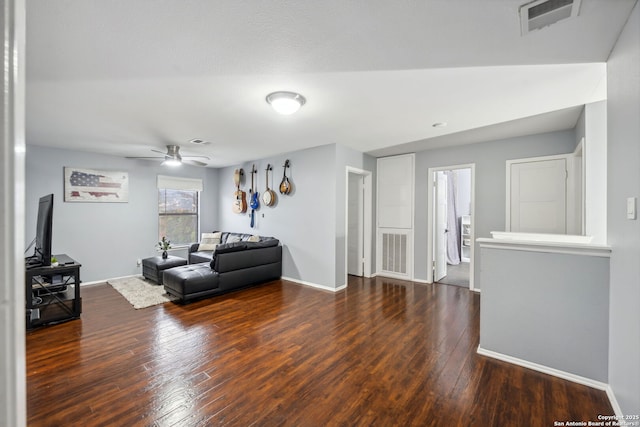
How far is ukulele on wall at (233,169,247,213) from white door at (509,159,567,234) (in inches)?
192

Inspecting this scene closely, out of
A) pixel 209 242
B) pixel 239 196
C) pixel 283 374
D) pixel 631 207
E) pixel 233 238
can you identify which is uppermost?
pixel 239 196

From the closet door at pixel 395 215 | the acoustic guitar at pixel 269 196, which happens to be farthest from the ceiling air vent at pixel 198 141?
the closet door at pixel 395 215

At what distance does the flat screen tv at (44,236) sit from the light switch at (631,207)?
4745 millimetres

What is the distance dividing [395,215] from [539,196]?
2.15 m

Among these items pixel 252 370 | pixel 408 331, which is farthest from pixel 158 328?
pixel 408 331

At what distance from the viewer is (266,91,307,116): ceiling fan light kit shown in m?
2.53

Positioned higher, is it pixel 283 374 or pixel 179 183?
pixel 179 183

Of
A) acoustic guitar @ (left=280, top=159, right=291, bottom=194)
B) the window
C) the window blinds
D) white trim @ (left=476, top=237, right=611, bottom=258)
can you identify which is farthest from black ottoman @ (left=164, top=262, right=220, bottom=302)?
white trim @ (left=476, top=237, right=611, bottom=258)

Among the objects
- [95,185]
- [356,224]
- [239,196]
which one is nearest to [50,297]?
[95,185]

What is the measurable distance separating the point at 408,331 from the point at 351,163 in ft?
9.33

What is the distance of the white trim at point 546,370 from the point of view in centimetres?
204

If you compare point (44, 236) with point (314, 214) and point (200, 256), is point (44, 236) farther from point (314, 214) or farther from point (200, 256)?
point (314, 214)

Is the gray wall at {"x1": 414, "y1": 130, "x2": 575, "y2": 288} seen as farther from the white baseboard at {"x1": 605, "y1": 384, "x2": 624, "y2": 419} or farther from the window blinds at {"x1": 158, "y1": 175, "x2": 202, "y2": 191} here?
the window blinds at {"x1": 158, "y1": 175, "x2": 202, "y2": 191}

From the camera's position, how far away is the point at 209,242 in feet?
19.7
